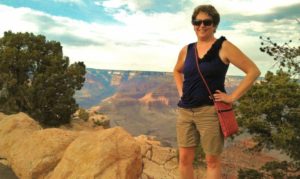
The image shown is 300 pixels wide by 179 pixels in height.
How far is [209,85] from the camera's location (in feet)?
17.7

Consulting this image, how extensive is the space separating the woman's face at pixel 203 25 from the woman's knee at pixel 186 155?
1.50 m

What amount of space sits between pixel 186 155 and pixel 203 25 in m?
1.72

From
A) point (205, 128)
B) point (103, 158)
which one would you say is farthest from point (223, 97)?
point (103, 158)

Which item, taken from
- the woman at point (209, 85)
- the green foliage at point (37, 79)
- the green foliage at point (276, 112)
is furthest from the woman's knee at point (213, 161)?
the green foliage at point (37, 79)

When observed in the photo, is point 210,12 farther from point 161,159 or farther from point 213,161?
point 161,159

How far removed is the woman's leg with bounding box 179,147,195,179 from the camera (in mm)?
5734

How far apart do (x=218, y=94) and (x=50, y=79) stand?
111 feet

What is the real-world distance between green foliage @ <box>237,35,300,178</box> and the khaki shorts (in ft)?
44.7

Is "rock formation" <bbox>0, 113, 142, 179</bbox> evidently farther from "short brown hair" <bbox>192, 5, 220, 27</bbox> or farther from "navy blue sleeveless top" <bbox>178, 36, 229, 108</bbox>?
"short brown hair" <bbox>192, 5, 220, 27</bbox>

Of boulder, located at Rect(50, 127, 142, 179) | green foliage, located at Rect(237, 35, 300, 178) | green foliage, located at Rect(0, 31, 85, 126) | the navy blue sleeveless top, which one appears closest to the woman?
the navy blue sleeveless top

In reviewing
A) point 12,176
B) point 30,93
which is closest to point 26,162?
point 12,176

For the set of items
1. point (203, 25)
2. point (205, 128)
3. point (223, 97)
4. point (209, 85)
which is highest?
point (203, 25)

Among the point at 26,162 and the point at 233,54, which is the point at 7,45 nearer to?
the point at 26,162

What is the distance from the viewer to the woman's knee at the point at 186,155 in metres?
5.73
